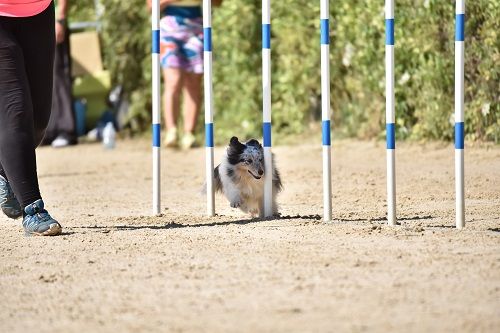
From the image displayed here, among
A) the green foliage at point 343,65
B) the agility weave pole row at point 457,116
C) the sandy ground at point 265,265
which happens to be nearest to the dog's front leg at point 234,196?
the sandy ground at point 265,265

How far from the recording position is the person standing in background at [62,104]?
1443 cm

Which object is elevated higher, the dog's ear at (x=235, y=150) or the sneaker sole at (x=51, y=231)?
the dog's ear at (x=235, y=150)

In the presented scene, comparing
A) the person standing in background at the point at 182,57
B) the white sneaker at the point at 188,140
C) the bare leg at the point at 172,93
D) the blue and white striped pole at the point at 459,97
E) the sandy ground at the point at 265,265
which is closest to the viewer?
the sandy ground at the point at 265,265

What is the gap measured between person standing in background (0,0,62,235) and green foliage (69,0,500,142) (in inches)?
177

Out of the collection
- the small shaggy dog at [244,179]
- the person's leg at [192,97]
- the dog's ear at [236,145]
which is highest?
the person's leg at [192,97]

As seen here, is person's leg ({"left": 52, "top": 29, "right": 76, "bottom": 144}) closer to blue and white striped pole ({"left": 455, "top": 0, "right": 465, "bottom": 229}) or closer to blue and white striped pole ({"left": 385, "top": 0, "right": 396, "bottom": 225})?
blue and white striped pole ({"left": 385, "top": 0, "right": 396, "bottom": 225})

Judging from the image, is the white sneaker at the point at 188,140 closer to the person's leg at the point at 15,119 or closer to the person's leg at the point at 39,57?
the person's leg at the point at 39,57

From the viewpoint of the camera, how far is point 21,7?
6.34 m

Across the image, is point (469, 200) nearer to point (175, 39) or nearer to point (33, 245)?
point (33, 245)

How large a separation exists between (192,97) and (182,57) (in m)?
0.46

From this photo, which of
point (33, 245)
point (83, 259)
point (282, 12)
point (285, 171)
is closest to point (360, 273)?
point (83, 259)

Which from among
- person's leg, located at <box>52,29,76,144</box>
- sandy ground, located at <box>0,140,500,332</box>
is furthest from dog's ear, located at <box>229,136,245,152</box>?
person's leg, located at <box>52,29,76,144</box>

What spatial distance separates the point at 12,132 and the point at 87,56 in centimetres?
927

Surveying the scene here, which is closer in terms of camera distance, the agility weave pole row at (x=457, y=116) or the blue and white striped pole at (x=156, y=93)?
the agility weave pole row at (x=457, y=116)
